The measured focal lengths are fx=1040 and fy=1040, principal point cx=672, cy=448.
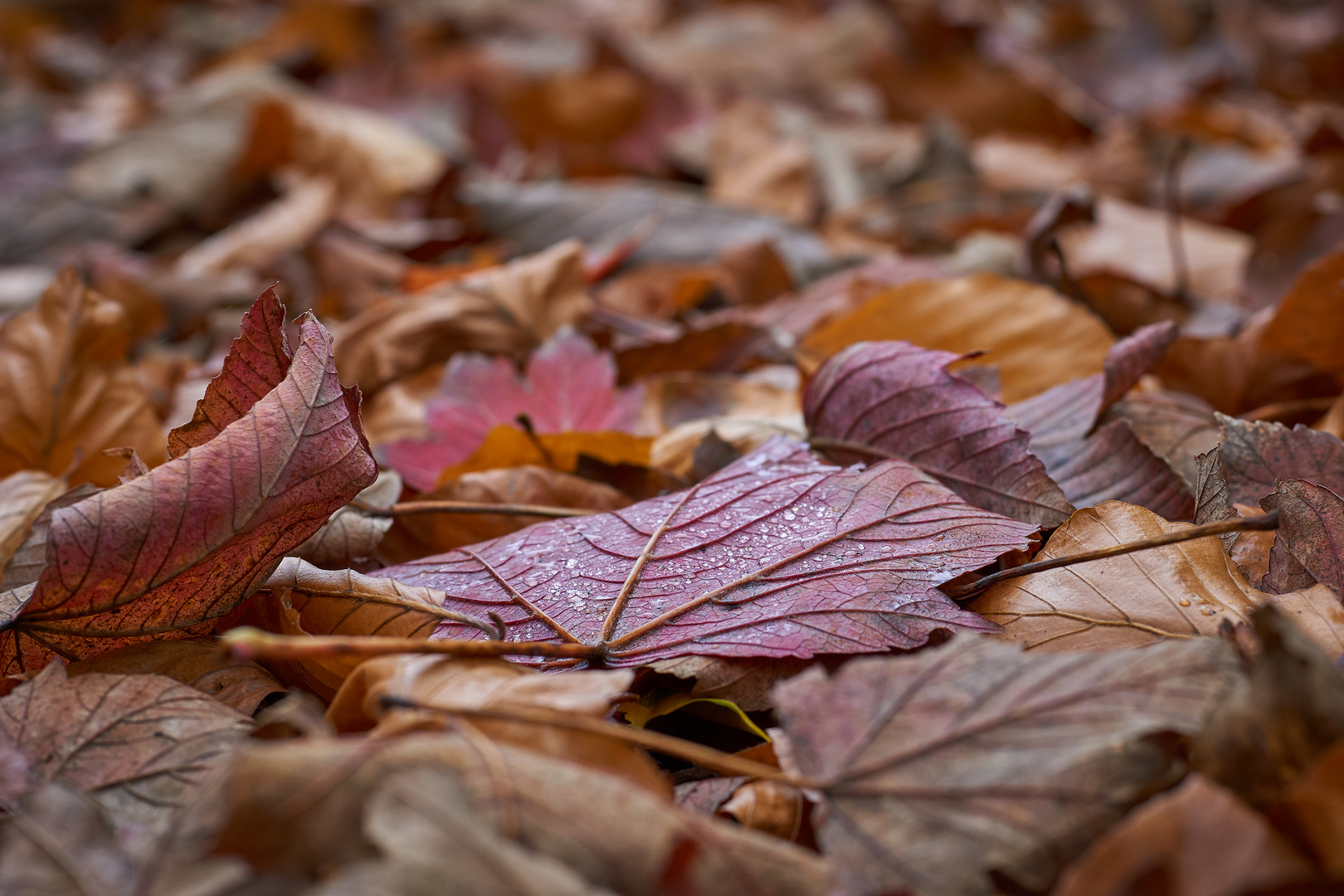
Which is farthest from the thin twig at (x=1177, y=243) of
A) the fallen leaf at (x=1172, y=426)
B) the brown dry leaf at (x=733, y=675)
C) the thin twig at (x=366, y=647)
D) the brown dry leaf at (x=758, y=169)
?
the thin twig at (x=366, y=647)

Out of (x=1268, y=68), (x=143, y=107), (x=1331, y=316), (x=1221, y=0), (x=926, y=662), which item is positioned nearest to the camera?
(x=926, y=662)

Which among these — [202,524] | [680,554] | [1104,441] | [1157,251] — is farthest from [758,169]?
[202,524]

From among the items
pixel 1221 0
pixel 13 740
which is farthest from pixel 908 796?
pixel 1221 0

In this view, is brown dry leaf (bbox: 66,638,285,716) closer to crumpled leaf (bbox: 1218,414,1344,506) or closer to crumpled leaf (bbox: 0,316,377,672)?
crumpled leaf (bbox: 0,316,377,672)

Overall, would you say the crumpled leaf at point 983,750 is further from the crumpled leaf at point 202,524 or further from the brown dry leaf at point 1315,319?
the brown dry leaf at point 1315,319

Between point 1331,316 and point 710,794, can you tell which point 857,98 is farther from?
point 710,794
